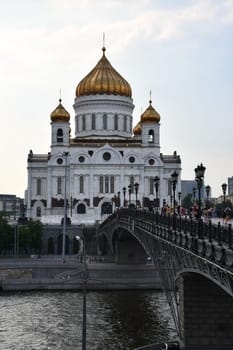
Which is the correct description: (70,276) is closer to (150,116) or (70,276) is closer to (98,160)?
(98,160)

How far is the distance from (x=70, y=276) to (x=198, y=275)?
30570 millimetres

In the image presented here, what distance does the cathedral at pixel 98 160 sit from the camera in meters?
94.9

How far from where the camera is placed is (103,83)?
99.8m

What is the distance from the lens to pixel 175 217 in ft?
89.1

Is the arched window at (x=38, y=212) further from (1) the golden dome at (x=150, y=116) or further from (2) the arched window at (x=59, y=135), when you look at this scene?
(1) the golden dome at (x=150, y=116)

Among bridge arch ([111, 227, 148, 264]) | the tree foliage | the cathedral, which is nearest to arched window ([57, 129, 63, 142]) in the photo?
the cathedral

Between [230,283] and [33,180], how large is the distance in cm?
8208

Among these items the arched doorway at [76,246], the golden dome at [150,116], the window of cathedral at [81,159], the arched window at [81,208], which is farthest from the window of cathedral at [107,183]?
the arched doorway at [76,246]

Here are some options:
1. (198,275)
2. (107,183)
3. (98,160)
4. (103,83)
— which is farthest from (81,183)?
(198,275)

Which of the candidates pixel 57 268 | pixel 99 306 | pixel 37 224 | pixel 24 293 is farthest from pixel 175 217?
pixel 37 224

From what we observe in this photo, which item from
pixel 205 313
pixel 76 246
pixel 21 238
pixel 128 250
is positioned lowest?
pixel 205 313

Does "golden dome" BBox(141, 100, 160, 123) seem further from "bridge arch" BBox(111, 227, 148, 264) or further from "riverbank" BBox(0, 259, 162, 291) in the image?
"riverbank" BBox(0, 259, 162, 291)

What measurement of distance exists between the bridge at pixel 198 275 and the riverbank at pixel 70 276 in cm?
1983

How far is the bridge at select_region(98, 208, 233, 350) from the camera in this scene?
1825cm
